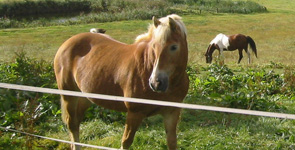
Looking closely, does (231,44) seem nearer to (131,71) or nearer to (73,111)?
(73,111)

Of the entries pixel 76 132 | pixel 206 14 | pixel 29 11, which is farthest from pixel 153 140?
pixel 206 14

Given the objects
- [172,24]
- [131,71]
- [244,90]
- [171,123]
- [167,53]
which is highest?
[172,24]

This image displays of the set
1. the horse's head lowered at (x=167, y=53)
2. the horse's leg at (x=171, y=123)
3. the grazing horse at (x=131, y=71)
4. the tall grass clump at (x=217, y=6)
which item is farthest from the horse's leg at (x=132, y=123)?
the tall grass clump at (x=217, y=6)

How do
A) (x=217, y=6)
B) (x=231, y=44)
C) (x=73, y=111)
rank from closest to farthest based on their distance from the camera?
(x=73, y=111), (x=231, y=44), (x=217, y=6)

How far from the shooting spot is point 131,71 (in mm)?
3424

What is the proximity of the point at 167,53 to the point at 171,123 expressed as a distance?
823mm

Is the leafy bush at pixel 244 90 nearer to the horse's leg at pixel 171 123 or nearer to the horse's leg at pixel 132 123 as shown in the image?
the horse's leg at pixel 171 123

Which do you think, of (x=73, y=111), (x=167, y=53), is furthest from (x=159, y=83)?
(x=73, y=111)

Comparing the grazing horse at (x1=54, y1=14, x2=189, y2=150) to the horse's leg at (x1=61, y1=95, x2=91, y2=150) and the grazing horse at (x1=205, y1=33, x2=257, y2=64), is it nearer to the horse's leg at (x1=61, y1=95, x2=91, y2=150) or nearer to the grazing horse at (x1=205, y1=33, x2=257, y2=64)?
the horse's leg at (x1=61, y1=95, x2=91, y2=150)

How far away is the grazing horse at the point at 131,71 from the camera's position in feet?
10.1

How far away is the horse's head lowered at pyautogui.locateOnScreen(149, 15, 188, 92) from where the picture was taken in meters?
2.97

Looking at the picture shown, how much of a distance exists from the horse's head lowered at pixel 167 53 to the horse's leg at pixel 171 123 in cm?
34

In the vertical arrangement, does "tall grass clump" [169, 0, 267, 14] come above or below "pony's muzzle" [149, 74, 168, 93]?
below

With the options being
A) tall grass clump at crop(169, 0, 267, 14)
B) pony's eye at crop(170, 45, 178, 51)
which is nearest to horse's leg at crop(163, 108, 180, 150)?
pony's eye at crop(170, 45, 178, 51)
